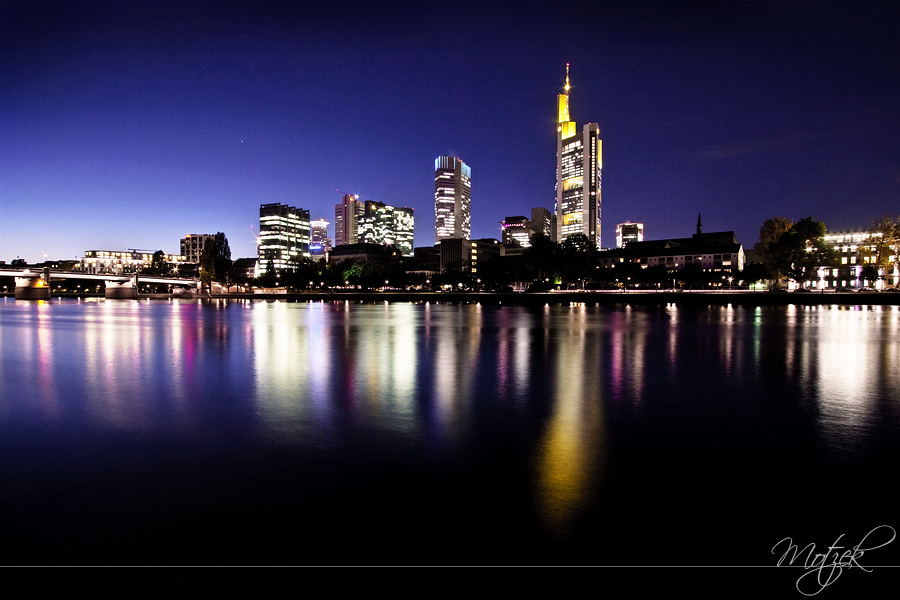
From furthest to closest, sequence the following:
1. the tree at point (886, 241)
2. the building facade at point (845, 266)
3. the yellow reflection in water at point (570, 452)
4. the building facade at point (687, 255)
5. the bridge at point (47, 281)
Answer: the building facade at point (687, 255) → the bridge at point (47, 281) → the building facade at point (845, 266) → the tree at point (886, 241) → the yellow reflection in water at point (570, 452)

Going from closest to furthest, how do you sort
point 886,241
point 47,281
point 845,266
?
point 886,241, point 845,266, point 47,281

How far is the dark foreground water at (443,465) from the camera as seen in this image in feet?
15.3

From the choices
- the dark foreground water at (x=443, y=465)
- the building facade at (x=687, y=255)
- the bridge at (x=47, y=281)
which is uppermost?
the building facade at (x=687, y=255)

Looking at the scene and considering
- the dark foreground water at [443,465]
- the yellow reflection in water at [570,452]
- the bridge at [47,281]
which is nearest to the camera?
the dark foreground water at [443,465]

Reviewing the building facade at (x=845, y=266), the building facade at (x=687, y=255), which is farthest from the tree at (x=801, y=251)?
the building facade at (x=687, y=255)

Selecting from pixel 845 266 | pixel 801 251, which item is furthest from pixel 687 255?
pixel 801 251

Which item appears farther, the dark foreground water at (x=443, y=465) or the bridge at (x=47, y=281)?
the bridge at (x=47, y=281)

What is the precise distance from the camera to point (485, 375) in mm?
13930

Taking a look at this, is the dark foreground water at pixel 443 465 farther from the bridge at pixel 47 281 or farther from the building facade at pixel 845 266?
the bridge at pixel 47 281

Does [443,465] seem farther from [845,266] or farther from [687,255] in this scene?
[687,255]

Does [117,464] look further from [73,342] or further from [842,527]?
[73,342]

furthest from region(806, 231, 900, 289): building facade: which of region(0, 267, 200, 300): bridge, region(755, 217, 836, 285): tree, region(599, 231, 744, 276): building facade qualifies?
region(0, 267, 200, 300): bridge

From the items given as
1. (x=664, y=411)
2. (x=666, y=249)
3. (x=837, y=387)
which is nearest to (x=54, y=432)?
(x=664, y=411)

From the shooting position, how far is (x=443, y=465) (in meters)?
6.64
